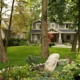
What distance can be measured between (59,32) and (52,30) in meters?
1.99

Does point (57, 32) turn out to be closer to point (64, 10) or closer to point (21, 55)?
point (64, 10)

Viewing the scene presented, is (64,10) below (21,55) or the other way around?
the other way around

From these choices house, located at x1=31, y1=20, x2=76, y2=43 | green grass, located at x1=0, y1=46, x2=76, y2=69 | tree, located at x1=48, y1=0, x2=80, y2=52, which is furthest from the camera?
house, located at x1=31, y1=20, x2=76, y2=43

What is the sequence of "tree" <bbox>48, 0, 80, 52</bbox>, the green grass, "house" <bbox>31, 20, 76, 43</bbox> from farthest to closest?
"house" <bbox>31, 20, 76, 43</bbox>
"tree" <bbox>48, 0, 80, 52</bbox>
the green grass

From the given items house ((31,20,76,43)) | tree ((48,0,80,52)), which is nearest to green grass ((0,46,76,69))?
tree ((48,0,80,52))

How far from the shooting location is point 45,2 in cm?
1630

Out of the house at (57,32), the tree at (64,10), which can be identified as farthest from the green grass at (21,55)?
the house at (57,32)

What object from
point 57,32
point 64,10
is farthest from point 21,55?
point 57,32

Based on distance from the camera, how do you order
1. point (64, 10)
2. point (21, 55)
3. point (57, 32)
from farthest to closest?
point (57, 32), point (64, 10), point (21, 55)

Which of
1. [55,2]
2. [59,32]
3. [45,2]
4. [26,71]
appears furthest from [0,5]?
[59,32]

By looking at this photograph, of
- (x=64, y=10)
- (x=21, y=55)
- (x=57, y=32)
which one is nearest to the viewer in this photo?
(x=21, y=55)

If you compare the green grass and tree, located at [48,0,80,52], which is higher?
tree, located at [48,0,80,52]

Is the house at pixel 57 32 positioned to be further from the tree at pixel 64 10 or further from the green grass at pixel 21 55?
the green grass at pixel 21 55

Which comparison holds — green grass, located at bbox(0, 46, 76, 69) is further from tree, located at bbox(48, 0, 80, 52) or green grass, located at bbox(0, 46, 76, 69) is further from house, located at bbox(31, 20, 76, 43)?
house, located at bbox(31, 20, 76, 43)
